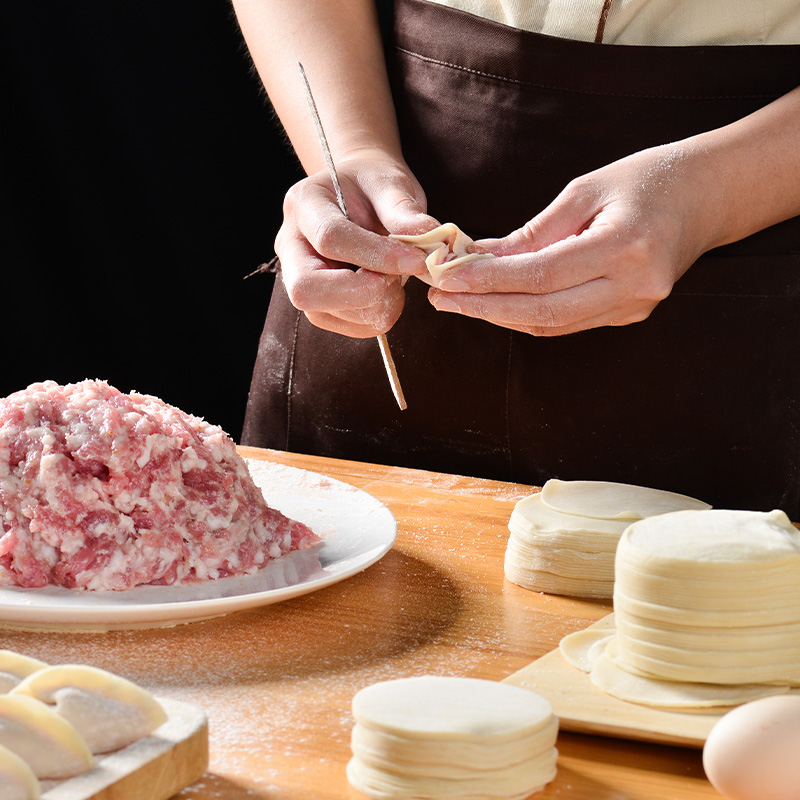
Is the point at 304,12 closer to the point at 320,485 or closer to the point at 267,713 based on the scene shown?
the point at 320,485

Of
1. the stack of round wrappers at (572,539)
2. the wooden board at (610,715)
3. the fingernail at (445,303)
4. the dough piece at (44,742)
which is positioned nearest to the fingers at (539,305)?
the fingernail at (445,303)

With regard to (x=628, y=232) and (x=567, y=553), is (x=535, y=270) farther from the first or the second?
(x=567, y=553)

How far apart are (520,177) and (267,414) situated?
586mm

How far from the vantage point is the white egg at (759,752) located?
2.33 ft

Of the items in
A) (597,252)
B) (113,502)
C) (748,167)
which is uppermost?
(748,167)

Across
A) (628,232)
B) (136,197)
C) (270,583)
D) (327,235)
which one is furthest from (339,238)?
(136,197)

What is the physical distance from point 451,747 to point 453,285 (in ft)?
2.35

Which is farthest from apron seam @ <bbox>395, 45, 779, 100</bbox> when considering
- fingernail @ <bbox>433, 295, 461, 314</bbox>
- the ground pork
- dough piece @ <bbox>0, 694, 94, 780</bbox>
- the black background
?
the black background

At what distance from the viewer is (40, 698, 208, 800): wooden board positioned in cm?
70

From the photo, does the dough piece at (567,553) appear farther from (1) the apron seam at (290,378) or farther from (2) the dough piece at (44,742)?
(1) the apron seam at (290,378)

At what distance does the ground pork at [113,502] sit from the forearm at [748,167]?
2.36 feet

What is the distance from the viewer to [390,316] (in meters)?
1.45

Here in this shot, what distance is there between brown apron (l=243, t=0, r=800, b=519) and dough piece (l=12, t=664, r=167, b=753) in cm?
103

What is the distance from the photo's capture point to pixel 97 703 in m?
0.75
